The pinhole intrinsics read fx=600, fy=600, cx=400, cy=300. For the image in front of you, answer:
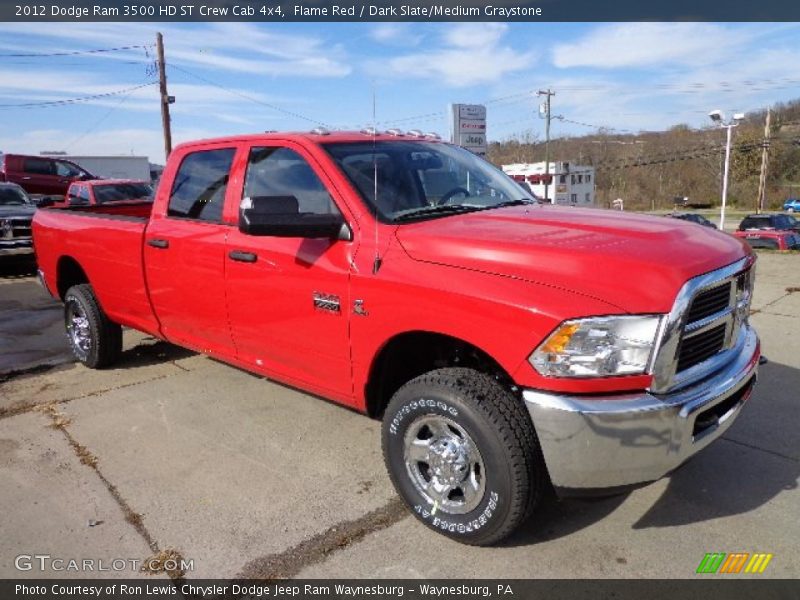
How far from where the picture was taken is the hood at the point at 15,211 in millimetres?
11527

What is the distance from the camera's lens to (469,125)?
55.0 feet

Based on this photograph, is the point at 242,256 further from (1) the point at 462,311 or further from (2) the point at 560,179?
(2) the point at 560,179

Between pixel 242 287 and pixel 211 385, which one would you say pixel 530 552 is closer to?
pixel 242 287

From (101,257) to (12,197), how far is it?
10.1m

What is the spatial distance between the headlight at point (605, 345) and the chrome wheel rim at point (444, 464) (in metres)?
0.59

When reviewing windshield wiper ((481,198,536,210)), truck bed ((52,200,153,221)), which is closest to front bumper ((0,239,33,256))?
truck bed ((52,200,153,221))

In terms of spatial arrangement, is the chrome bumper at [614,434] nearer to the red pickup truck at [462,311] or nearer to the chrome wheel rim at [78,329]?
the red pickup truck at [462,311]

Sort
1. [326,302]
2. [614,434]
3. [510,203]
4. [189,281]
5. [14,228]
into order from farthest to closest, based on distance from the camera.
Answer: [14,228] → [189,281] → [510,203] → [326,302] → [614,434]

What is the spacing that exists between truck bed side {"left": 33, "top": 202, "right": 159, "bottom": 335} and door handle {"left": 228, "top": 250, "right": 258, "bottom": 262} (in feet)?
3.88

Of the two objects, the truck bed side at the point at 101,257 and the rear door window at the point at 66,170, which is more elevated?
the rear door window at the point at 66,170

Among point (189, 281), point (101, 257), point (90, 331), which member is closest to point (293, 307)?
point (189, 281)

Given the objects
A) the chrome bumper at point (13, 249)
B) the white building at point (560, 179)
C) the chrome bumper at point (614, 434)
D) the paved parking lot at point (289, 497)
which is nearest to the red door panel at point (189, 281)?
the paved parking lot at point (289, 497)

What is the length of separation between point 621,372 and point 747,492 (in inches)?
58.2

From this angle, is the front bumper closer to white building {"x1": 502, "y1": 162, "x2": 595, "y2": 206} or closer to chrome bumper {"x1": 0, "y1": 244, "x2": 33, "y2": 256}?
chrome bumper {"x1": 0, "y1": 244, "x2": 33, "y2": 256}
